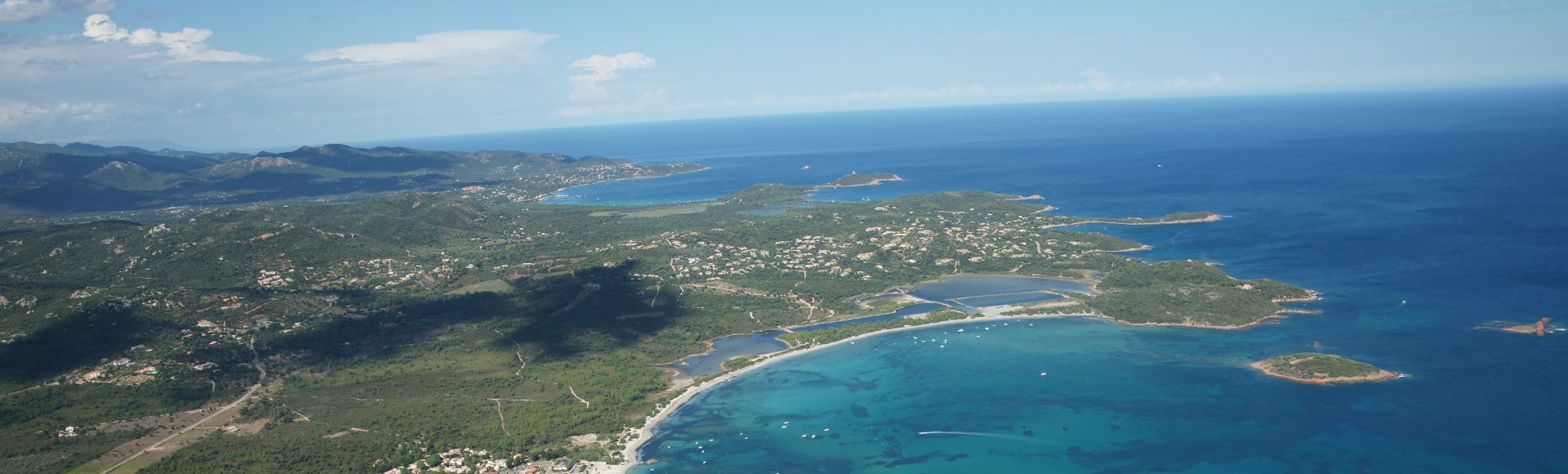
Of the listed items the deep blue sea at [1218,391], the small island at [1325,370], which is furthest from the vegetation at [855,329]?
the small island at [1325,370]

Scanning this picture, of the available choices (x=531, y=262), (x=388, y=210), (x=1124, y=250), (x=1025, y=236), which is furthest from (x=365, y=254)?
(x=1124, y=250)

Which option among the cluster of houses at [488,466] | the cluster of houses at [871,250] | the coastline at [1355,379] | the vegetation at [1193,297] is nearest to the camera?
the cluster of houses at [488,466]

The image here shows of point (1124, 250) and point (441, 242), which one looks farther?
point (441, 242)

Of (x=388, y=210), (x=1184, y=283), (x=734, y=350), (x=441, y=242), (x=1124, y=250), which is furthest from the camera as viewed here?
(x=388, y=210)

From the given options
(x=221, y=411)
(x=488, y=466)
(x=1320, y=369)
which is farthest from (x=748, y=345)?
(x=1320, y=369)

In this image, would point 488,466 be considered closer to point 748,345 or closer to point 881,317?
point 748,345

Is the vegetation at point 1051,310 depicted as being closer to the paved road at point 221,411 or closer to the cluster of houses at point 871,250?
the cluster of houses at point 871,250

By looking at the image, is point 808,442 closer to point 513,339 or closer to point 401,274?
point 513,339

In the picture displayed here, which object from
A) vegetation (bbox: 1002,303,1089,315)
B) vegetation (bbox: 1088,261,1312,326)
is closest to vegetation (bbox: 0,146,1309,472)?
vegetation (bbox: 1088,261,1312,326)
